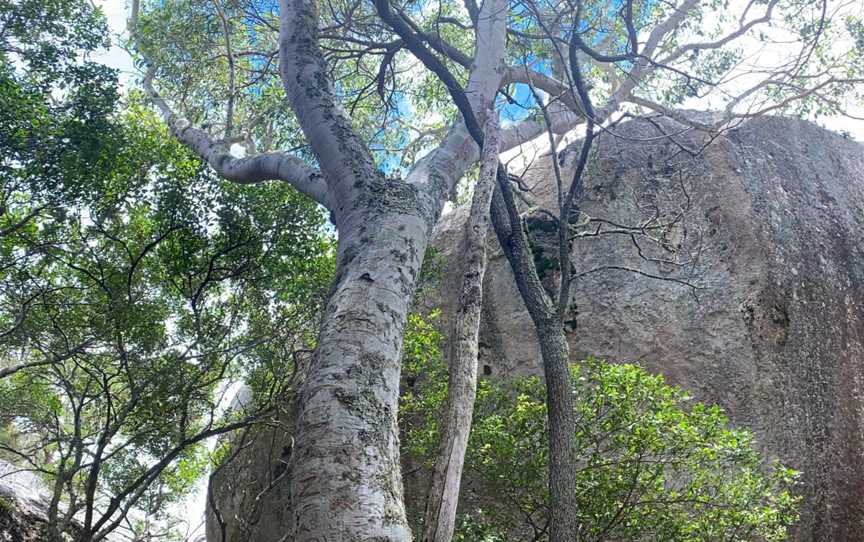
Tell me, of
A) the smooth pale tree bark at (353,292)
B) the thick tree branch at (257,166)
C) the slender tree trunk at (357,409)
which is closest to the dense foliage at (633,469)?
the smooth pale tree bark at (353,292)

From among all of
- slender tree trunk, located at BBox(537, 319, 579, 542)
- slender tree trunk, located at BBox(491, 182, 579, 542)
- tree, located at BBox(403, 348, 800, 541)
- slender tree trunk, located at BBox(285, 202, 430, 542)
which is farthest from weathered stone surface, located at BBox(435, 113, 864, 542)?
slender tree trunk, located at BBox(285, 202, 430, 542)

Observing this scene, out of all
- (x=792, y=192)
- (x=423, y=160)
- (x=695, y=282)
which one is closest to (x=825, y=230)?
(x=792, y=192)

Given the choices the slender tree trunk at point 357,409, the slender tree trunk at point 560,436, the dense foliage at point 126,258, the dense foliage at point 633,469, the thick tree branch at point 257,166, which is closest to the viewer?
the slender tree trunk at point 357,409

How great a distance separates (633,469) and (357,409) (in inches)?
145

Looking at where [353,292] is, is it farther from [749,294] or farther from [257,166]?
[749,294]

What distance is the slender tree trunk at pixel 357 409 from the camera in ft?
8.02

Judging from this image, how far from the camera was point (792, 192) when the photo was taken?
941cm

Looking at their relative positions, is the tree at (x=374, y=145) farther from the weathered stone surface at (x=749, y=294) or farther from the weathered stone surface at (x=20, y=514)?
the weathered stone surface at (x=20, y=514)

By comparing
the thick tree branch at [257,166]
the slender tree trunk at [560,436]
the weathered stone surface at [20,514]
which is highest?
the thick tree branch at [257,166]

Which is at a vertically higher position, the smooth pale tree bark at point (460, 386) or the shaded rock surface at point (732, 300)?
the shaded rock surface at point (732, 300)

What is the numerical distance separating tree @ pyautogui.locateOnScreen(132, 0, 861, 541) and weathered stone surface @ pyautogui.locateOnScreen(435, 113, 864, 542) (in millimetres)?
1156

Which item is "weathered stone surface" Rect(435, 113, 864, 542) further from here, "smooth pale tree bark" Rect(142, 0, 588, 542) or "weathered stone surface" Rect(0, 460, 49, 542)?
"weathered stone surface" Rect(0, 460, 49, 542)

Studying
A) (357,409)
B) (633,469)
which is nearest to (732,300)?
(633,469)

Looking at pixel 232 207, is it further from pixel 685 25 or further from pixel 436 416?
pixel 685 25
